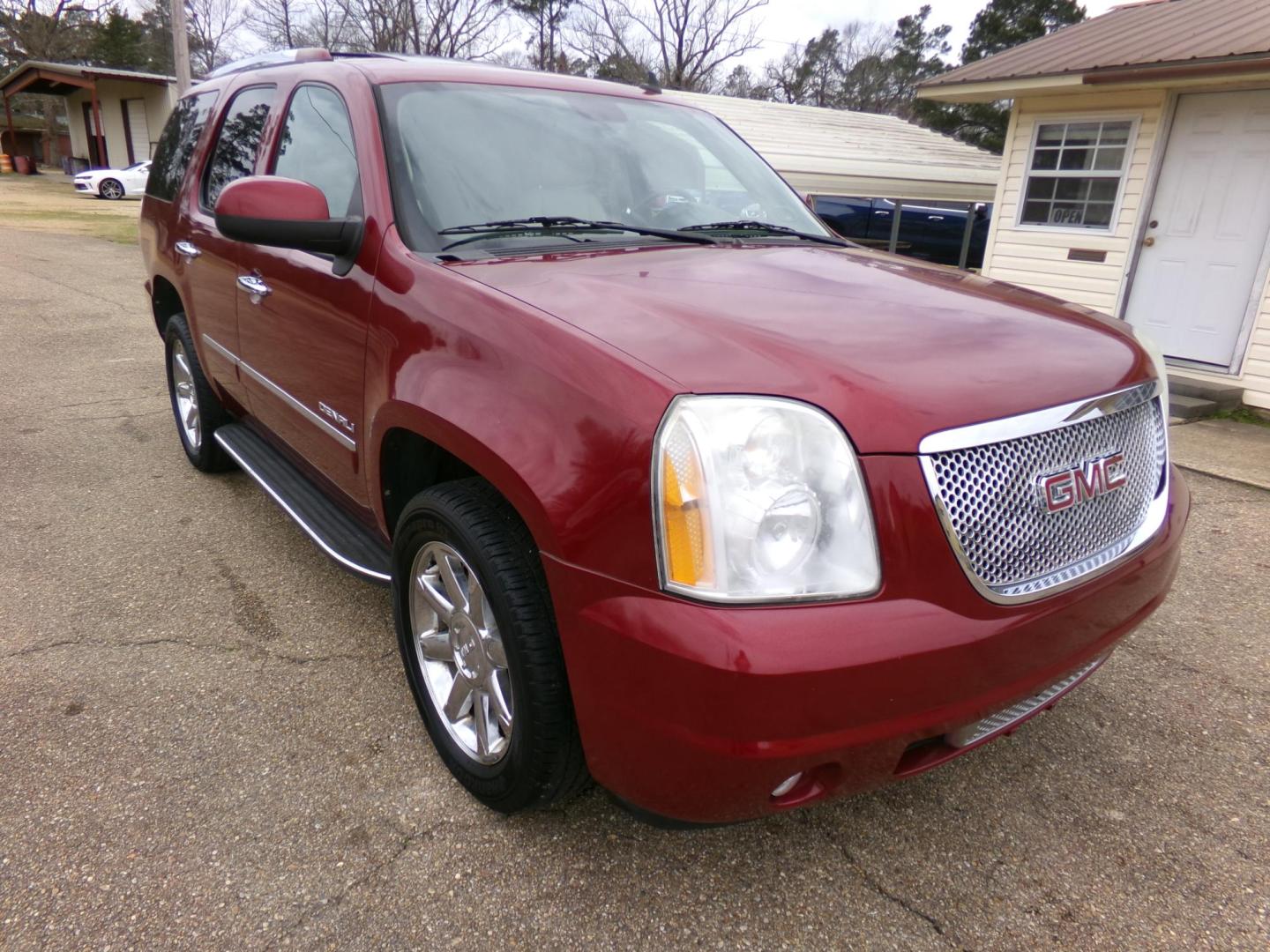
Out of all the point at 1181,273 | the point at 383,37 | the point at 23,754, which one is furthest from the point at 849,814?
the point at 383,37

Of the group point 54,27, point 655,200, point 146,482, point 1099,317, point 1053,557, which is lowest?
point 146,482

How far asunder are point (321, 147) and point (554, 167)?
0.83m

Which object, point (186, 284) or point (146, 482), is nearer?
point (186, 284)

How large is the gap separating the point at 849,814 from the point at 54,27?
61.9 metres

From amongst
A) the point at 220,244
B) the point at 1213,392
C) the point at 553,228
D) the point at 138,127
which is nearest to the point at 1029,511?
the point at 553,228

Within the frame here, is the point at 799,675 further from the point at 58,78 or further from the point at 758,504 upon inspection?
the point at 58,78

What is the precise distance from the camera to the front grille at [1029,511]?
163 centimetres

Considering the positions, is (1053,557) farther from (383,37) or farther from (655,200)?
(383,37)

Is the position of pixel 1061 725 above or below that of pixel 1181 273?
below

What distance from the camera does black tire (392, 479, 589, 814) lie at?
181 centimetres

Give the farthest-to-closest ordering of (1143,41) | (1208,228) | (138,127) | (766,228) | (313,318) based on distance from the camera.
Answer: (138,127) → (1143,41) → (1208,228) → (766,228) → (313,318)

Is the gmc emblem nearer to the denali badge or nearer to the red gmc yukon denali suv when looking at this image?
the red gmc yukon denali suv

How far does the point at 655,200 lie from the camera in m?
2.86

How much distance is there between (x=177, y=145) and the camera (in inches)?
170
